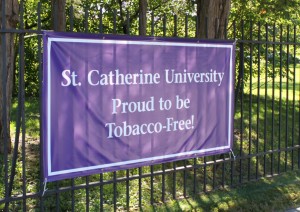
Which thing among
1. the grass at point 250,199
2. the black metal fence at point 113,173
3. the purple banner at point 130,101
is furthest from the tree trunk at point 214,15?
the grass at point 250,199

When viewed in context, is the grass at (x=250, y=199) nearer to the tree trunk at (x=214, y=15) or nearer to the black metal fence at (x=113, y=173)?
the black metal fence at (x=113, y=173)

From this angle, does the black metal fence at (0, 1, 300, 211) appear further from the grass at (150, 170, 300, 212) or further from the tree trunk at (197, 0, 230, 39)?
the tree trunk at (197, 0, 230, 39)

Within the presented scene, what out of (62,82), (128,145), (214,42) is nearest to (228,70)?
(214,42)

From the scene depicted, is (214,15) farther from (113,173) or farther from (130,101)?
(113,173)

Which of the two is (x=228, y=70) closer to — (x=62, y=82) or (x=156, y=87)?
(x=156, y=87)

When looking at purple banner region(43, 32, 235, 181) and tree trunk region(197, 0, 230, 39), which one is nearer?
purple banner region(43, 32, 235, 181)

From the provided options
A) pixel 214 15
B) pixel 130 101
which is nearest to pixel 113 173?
pixel 130 101

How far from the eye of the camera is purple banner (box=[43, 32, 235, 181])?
12.4ft

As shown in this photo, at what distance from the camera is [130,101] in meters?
4.23

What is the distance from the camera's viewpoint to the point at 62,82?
377cm

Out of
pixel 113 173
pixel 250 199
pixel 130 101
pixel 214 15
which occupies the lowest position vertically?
pixel 250 199

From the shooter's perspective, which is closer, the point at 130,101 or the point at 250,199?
the point at 130,101

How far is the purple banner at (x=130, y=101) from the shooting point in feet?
12.4

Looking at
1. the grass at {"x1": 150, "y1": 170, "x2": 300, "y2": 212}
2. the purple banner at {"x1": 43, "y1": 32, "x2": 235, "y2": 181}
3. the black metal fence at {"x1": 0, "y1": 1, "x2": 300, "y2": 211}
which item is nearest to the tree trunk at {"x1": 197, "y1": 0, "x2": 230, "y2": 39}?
the black metal fence at {"x1": 0, "y1": 1, "x2": 300, "y2": 211}
